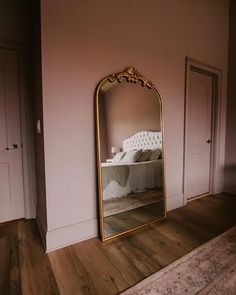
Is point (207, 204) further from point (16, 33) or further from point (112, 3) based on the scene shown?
point (16, 33)

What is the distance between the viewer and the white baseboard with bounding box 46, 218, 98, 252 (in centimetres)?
179

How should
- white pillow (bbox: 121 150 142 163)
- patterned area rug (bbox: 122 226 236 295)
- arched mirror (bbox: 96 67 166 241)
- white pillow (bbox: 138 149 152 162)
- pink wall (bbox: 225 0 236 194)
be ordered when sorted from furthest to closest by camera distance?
1. pink wall (bbox: 225 0 236 194)
2. white pillow (bbox: 138 149 152 162)
3. white pillow (bbox: 121 150 142 163)
4. arched mirror (bbox: 96 67 166 241)
5. patterned area rug (bbox: 122 226 236 295)

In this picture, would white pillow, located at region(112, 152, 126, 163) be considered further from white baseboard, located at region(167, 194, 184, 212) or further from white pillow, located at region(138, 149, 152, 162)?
white baseboard, located at region(167, 194, 184, 212)

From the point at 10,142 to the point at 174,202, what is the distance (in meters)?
2.39

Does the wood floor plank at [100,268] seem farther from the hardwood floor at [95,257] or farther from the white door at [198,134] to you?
the white door at [198,134]

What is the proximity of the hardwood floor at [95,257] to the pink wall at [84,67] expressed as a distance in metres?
0.25

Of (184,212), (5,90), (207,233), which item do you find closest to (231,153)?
(184,212)

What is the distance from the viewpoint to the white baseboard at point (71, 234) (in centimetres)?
179

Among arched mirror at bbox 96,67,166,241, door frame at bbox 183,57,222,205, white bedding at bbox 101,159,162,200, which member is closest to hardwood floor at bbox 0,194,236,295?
arched mirror at bbox 96,67,166,241

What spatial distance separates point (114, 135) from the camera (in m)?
2.07

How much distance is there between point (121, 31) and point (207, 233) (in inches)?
96.0

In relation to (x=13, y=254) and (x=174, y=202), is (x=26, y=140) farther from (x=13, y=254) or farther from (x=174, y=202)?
(x=174, y=202)

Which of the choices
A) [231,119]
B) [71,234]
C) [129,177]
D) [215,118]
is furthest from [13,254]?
A: [231,119]

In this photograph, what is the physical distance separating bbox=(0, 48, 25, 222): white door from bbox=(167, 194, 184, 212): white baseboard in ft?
6.60
